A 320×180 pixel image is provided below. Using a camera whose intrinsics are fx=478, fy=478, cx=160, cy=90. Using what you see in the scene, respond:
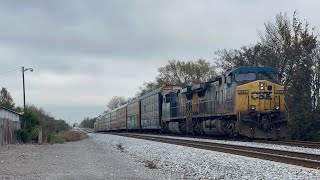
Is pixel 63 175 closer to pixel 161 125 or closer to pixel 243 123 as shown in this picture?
pixel 243 123

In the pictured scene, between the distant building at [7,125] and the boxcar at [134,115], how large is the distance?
59.2 ft

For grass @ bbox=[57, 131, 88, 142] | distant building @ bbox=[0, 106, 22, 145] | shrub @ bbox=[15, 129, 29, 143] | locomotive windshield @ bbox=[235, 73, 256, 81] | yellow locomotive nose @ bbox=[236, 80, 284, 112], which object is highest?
locomotive windshield @ bbox=[235, 73, 256, 81]

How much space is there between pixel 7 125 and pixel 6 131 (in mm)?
586

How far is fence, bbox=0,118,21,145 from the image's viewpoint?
1231 inches

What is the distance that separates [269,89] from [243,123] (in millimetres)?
2473

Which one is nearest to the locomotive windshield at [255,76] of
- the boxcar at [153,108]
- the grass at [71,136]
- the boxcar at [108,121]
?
the boxcar at [153,108]

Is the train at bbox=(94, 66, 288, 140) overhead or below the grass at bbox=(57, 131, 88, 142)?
overhead

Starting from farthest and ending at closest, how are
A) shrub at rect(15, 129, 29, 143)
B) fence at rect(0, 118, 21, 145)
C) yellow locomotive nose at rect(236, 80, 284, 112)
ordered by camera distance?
shrub at rect(15, 129, 29, 143)
fence at rect(0, 118, 21, 145)
yellow locomotive nose at rect(236, 80, 284, 112)

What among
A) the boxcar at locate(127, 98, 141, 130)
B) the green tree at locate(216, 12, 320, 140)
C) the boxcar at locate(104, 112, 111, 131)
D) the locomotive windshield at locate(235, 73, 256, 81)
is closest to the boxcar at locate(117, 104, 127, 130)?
the boxcar at locate(127, 98, 141, 130)

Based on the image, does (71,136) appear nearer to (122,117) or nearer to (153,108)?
(153,108)

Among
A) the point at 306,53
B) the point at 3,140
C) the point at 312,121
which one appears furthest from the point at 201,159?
the point at 306,53

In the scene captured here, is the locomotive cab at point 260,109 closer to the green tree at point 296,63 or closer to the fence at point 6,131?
the green tree at point 296,63

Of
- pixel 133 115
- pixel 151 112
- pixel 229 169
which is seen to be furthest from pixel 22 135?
pixel 229 169

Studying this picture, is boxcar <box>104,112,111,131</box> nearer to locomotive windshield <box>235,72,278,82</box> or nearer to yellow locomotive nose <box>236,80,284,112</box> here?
locomotive windshield <box>235,72,278,82</box>
